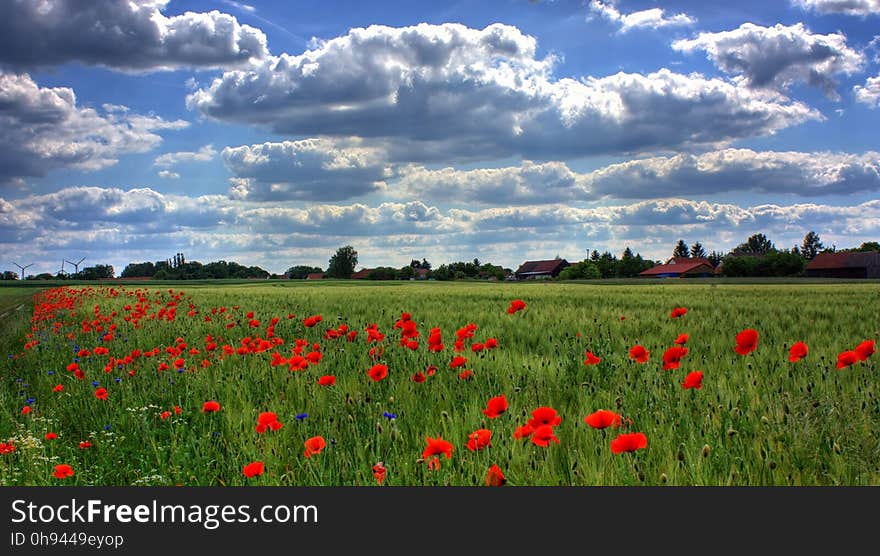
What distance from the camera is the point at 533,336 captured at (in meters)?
7.25

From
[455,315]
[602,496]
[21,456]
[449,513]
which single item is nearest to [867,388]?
[602,496]

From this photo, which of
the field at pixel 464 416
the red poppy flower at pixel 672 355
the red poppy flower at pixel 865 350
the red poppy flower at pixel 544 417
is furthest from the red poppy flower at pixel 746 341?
the red poppy flower at pixel 544 417

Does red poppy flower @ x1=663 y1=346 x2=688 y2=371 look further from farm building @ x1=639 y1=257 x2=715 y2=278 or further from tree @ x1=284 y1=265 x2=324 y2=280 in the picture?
tree @ x1=284 y1=265 x2=324 y2=280

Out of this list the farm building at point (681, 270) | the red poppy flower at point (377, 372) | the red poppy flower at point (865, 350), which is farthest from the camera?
the farm building at point (681, 270)

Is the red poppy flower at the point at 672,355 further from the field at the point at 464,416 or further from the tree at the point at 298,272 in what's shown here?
the tree at the point at 298,272

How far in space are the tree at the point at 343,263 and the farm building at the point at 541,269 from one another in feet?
123

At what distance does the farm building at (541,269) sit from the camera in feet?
460

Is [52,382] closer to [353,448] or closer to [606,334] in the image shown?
[353,448]

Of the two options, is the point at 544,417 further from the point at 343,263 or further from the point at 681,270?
the point at 343,263

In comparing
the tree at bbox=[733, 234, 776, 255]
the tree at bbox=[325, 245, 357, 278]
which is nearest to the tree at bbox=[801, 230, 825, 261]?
the tree at bbox=[733, 234, 776, 255]

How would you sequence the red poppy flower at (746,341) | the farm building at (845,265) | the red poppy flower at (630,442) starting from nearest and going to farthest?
1. the red poppy flower at (630,442)
2. the red poppy flower at (746,341)
3. the farm building at (845,265)

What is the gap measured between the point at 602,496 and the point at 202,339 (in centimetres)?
702

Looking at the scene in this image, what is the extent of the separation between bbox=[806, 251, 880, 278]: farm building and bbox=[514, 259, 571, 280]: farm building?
228ft

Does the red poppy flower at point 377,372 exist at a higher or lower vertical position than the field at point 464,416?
higher
